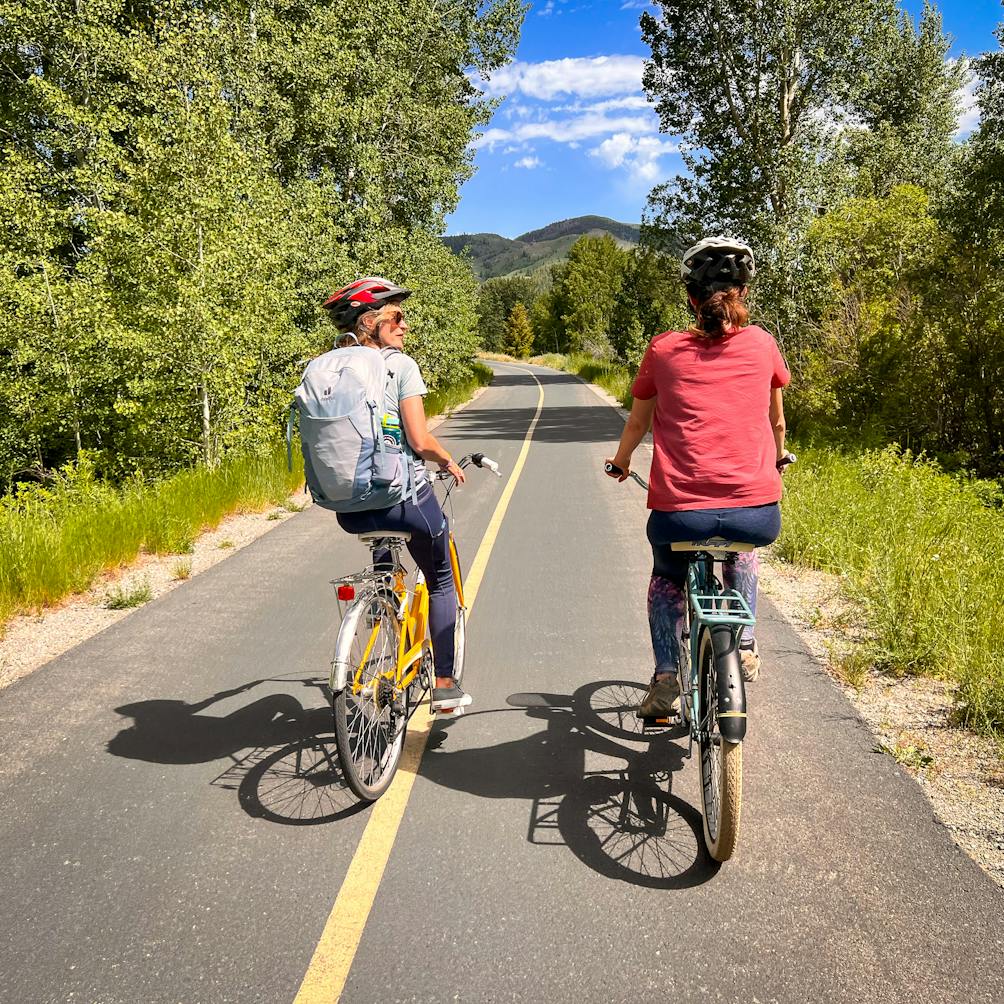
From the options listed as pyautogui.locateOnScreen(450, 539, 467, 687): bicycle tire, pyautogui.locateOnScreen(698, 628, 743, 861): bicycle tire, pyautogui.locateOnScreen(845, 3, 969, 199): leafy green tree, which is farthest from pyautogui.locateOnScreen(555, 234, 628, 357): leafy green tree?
pyautogui.locateOnScreen(698, 628, 743, 861): bicycle tire

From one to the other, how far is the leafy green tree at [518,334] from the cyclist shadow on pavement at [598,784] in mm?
120792

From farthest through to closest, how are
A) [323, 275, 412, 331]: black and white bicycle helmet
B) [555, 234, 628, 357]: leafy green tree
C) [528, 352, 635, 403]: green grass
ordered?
[555, 234, 628, 357]: leafy green tree
[528, 352, 635, 403]: green grass
[323, 275, 412, 331]: black and white bicycle helmet

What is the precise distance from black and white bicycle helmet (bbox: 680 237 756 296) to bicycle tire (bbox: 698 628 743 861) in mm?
→ 1339

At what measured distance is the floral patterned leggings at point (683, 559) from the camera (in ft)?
9.80

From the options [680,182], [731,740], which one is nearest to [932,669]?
[731,740]

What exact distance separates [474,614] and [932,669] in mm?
3095

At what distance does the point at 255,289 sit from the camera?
1173 centimetres

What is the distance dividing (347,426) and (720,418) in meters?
1.48

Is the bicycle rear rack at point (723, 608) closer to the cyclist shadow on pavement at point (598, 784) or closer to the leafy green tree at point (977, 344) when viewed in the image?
the cyclist shadow on pavement at point (598, 784)

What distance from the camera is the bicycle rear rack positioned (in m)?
2.96

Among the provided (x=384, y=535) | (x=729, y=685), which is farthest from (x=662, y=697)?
(x=384, y=535)

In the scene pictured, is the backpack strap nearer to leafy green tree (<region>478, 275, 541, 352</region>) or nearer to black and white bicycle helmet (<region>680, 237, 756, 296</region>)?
black and white bicycle helmet (<region>680, 237, 756, 296</region>)

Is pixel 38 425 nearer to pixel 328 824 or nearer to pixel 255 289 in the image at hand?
pixel 255 289

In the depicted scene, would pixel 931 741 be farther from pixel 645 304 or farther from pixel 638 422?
pixel 645 304
